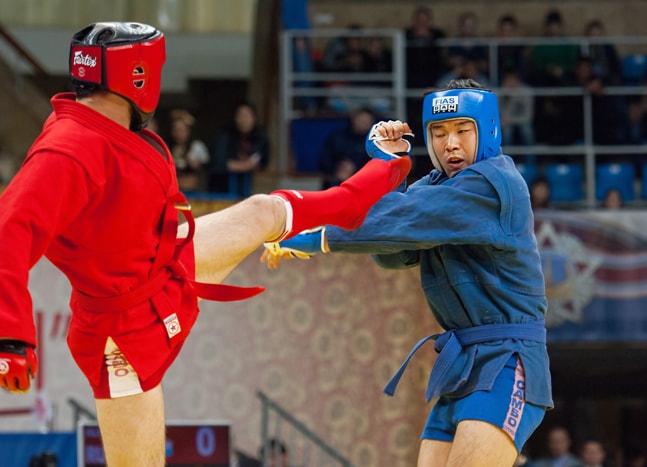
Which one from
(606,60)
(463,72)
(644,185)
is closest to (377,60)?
(463,72)

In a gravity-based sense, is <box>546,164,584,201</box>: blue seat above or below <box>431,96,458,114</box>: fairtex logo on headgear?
below

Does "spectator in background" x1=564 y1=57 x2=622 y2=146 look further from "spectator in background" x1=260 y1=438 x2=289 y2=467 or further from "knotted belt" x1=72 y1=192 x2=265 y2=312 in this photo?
"knotted belt" x1=72 y1=192 x2=265 y2=312

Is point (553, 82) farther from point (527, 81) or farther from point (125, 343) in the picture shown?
point (125, 343)

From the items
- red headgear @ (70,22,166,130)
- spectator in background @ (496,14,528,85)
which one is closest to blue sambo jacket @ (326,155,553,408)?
red headgear @ (70,22,166,130)

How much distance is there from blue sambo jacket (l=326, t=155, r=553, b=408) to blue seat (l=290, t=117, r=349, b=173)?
18.3 feet

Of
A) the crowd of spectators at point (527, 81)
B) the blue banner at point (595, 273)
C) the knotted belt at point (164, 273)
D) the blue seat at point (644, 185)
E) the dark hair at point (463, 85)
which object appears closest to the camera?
the knotted belt at point (164, 273)

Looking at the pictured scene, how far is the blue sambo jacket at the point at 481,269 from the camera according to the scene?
12.4ft

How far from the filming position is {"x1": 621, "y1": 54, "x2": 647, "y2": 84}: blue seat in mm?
11383

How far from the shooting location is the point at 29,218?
3.16 m

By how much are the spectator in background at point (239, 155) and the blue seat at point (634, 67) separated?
402cm

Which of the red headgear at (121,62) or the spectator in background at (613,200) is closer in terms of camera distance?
the red headgear at (121,62)

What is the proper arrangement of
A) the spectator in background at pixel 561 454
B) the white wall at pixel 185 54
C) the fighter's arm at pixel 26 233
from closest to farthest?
1. the fighter's arm at pixel 26 233
2. the spectator in background at pixel 561 454
3. the white wall at pixel 185 54

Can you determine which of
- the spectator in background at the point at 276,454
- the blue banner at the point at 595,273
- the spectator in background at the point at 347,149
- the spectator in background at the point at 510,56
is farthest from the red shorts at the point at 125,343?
the spectator in background at the point at 510,56

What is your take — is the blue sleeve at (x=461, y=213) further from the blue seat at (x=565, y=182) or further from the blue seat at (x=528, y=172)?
the blue seat at (x=565, y=182)
